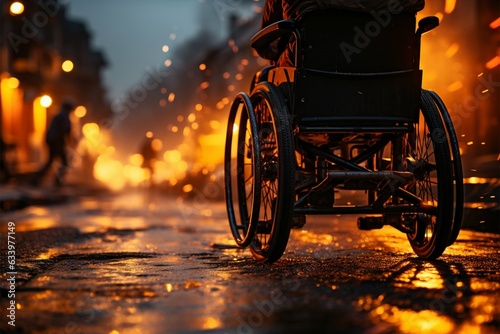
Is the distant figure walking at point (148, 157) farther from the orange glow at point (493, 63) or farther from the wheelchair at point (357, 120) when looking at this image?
the wheelchair at point (357, 120)

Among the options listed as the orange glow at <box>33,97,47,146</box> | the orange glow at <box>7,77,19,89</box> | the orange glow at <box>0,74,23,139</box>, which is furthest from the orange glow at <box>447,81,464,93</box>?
the orange glow at <box>33,97,47,146</box>

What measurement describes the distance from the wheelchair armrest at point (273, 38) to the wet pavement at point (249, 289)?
1.48m

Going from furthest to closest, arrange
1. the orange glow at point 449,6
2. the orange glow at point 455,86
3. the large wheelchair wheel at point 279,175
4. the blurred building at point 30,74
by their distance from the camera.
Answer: the blurred building at point 30,74 < the orange glow at point 449,6 < the orange glow at point 455,86 < the large wheelchair wheel at point 279,175

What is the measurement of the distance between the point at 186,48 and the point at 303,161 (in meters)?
70.3

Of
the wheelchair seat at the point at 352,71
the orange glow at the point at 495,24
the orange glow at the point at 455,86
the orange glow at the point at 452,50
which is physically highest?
the orange glow at the point at 495,24

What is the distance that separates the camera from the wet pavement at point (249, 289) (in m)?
2.87

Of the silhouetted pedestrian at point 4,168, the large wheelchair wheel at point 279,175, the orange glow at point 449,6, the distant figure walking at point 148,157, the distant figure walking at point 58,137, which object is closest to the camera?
the large wheelchair wheel at point 279,175

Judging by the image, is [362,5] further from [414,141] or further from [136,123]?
[136,123]

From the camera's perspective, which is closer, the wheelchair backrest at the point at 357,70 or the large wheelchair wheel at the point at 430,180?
the large wheelchair wheel at the point at 430,180

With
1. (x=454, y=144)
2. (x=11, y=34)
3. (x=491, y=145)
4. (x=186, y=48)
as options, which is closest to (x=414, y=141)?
(x=454, y=144)

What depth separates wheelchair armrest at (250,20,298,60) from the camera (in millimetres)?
4668

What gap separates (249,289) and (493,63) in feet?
40.8

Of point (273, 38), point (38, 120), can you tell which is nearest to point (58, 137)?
point (273, 38)

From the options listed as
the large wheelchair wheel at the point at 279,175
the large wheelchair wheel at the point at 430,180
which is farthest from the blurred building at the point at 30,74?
the large wheelchair wheel at the point at 430,180
